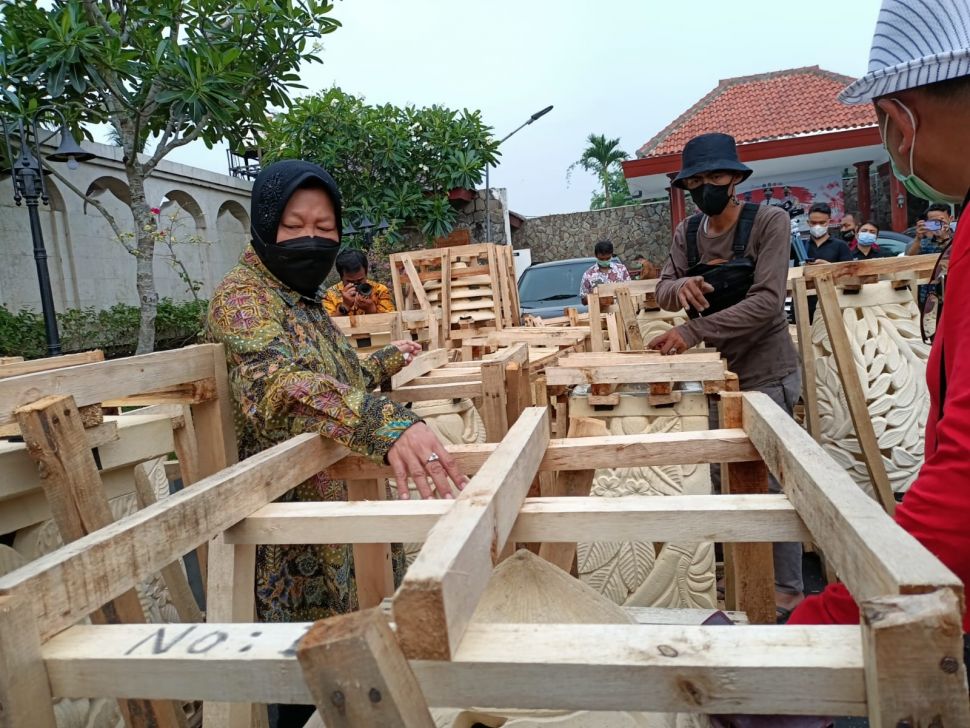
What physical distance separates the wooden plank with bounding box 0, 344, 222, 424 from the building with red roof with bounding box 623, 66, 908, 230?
11898mm

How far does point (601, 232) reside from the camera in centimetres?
1917

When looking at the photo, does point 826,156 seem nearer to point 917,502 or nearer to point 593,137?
point 917,502

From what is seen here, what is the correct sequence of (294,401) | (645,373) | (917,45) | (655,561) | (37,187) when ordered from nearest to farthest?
(917,45)
(294,401)
(645,373)
(655,561)
(37,187)

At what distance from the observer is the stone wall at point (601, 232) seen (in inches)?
731

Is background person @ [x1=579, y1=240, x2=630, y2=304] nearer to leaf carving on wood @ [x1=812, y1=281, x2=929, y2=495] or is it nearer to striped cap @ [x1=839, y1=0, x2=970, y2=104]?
leaf carving on wood @ [x1=812, y1=281, x2=929, y2=495]

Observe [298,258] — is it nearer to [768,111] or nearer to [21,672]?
[21,672]

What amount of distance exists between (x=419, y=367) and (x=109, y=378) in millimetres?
1506

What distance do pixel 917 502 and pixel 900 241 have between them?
476 inches

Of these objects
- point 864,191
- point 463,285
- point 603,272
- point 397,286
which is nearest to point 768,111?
point 864,191

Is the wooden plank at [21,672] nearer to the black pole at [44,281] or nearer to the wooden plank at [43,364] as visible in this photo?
the wooden plank at [43,364]

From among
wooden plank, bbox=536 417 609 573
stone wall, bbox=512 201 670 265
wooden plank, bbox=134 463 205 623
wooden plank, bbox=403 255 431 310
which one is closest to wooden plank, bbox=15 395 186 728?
wooden plank, bbox=134 463 205 623

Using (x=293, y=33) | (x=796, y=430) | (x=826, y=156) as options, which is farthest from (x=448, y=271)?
(x=826, y=156)

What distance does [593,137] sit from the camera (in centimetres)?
4119

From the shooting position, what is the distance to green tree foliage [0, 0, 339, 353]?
8.25 m
